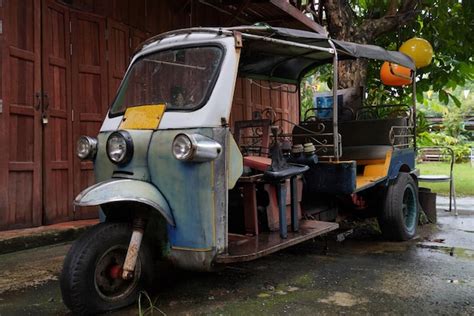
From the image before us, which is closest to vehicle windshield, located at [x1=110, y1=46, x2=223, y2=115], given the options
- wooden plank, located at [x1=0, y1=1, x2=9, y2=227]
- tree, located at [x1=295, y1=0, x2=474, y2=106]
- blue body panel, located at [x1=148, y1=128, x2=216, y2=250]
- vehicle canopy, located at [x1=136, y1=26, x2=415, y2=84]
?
vehicle canopy, located at [x1=136, y1=26, x2=415, y2=84]

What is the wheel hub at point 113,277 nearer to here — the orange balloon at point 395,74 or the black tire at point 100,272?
the black tire at point 100,272

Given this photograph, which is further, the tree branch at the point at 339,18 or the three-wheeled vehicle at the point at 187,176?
the tree branch at the point at 339,18

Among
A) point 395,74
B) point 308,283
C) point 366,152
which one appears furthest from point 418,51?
point 308,283

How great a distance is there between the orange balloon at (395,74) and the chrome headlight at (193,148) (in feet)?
13.5

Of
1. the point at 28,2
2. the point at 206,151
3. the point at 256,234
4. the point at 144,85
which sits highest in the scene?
the point at 28,2

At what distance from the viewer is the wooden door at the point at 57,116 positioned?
17.8 feet

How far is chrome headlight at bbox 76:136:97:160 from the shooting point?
3.52 metres

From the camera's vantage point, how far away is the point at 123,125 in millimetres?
3516

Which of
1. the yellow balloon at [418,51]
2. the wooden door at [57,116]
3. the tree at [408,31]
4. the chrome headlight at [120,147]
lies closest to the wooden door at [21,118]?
the wooden door at [57,116]

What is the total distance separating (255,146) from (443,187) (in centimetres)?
834

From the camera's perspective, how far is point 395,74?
248 inches

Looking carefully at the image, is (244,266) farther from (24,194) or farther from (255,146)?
(24,194)

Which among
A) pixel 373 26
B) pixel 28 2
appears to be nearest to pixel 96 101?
pixel 28 2

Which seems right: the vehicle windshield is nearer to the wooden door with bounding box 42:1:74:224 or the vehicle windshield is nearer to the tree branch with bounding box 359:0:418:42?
the wooden door with bounding box 42:1:74:224
